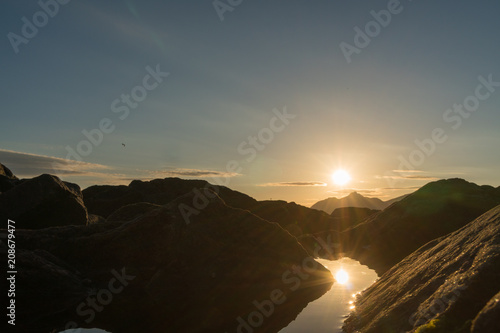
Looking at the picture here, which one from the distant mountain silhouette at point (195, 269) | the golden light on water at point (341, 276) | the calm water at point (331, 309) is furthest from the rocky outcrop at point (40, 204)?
the golden light on water at point (341, 276)

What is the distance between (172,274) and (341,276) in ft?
55.7

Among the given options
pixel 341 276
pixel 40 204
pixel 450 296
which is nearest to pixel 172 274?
pixel 40 204

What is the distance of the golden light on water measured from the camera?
29.8 metres

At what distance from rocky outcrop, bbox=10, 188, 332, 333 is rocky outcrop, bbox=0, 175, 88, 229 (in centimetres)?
642

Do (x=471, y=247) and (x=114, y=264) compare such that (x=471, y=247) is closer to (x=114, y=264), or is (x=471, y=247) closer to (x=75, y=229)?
(x=114, y=264)

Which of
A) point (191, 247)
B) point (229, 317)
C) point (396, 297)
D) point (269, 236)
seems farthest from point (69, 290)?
point (396, 297)

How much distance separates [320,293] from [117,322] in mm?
13903

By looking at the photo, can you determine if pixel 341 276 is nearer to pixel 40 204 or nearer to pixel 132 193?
pixel 40 204

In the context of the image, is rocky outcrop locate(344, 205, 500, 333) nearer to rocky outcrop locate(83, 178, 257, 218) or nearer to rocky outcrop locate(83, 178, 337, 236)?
rocky outcrop locate(83, 178, 337, 236)

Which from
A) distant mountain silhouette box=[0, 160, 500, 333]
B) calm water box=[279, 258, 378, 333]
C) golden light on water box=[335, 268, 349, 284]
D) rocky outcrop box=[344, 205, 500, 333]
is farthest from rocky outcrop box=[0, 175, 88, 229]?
rocky outcrop box=[344, 205, 500, 333]

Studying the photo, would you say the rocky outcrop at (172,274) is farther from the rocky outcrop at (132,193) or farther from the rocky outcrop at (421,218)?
the rocky outcrop at (132,193)

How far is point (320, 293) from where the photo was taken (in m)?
24.7

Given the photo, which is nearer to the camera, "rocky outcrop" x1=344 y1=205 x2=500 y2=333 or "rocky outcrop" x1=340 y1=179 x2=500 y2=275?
"rocky outcrop" x1=344 y1=205 x2=500 y2=333

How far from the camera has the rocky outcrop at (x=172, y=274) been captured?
18297 millimetres
